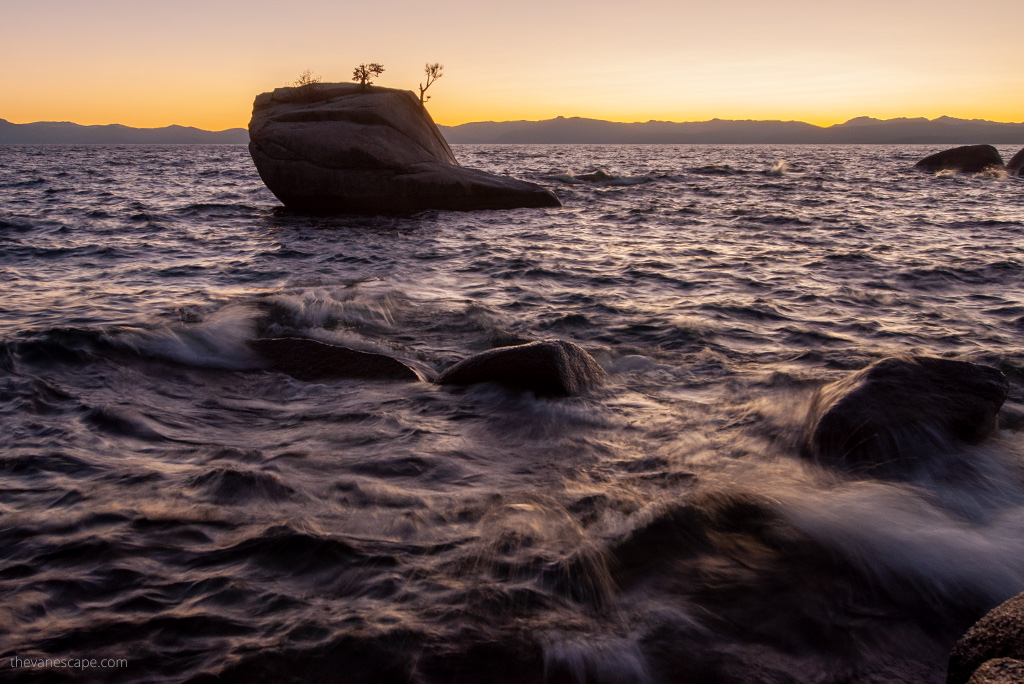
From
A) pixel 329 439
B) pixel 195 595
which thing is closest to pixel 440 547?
pixel 195 595

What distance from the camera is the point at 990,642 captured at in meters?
2.04

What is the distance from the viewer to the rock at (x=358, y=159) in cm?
1762

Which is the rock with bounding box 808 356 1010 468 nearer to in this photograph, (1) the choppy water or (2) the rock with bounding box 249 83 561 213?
(1) the choppy water

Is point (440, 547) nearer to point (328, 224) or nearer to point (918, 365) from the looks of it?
point (918, 365)

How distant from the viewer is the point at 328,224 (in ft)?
53.4

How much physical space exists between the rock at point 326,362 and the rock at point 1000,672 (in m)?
Result: 4.21

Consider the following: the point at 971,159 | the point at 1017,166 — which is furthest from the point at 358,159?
the point at 971,159

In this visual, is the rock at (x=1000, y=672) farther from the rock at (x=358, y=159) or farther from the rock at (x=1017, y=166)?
the rock at (x=1017, y=166)

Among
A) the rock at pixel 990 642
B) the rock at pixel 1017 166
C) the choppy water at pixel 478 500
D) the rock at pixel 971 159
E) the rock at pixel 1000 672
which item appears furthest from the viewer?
the rock at pixel 971 159

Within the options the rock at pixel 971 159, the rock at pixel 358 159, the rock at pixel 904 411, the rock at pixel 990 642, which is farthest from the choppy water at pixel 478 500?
the rock at pixel 971 159

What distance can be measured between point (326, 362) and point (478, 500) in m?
2.59

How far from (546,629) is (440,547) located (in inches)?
28.5

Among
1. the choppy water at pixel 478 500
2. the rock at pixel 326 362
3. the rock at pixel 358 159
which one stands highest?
the rock at pixel 358 159

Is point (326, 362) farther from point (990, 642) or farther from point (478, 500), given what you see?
point (990, 642)
